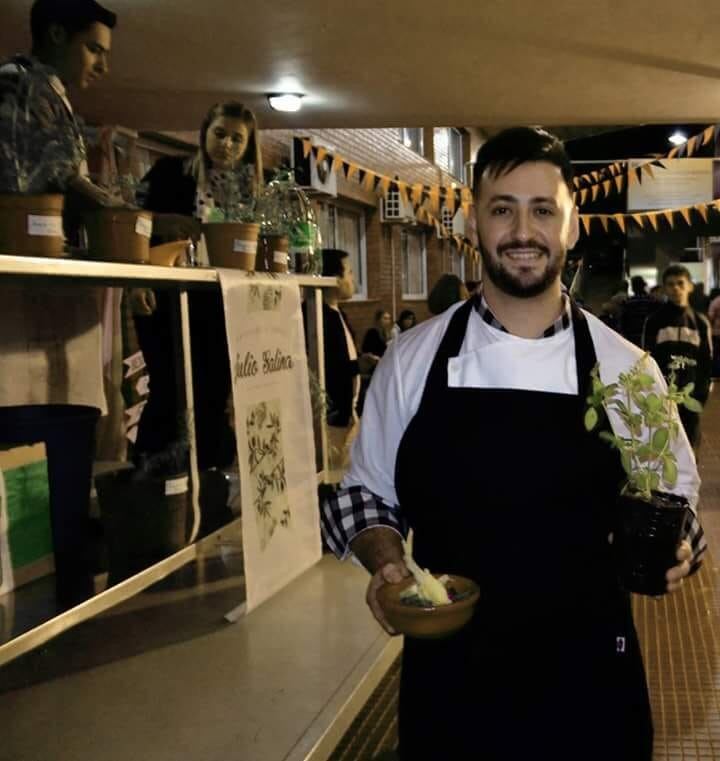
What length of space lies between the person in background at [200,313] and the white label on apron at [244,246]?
1.01 feet

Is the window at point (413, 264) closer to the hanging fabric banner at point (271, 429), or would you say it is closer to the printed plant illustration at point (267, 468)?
the hanging fabric banner at point (271, 429)

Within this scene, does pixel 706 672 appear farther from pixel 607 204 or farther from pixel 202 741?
pixel 607 204

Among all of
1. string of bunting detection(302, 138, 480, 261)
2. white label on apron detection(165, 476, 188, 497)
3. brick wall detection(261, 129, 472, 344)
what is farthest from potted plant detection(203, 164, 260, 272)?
brick wall detection(261, 129, 472, 344)

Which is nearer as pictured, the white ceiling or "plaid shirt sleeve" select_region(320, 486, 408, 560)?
"plaid shirt sleeve" select_region(320, 486, 408, 560)

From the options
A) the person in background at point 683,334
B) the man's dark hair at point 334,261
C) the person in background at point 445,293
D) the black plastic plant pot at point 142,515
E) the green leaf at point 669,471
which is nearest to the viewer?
the green leaf at point 669,471

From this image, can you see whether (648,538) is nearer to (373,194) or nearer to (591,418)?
(591,418)

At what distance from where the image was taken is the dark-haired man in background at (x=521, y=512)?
1.36m

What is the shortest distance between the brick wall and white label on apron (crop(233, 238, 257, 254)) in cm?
524

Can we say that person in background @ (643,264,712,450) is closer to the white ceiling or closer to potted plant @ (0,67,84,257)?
the white ceiling

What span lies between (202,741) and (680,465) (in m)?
1.26

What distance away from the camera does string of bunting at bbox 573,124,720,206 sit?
823 centimetres

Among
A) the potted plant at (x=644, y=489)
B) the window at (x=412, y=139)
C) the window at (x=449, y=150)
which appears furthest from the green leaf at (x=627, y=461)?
the window at (x=449, y=150)

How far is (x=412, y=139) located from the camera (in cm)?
1317

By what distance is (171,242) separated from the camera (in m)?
2.37
